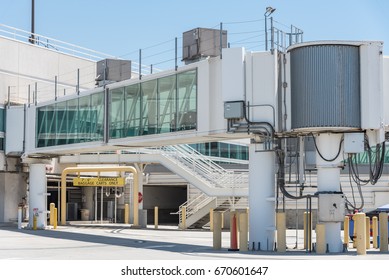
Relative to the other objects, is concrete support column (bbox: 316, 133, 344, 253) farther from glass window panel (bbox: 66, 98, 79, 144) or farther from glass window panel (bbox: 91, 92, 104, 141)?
glass window panel (bbox: 66, 98, 79, 144)

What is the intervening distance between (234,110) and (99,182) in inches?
818

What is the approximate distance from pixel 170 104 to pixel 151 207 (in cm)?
2737

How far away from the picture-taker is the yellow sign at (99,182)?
1625 inches

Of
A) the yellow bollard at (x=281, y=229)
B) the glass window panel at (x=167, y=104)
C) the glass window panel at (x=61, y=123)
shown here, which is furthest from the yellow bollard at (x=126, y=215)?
the yellow bollard at (x=281, y=229)

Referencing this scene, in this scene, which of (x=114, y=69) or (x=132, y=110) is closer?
(x=132, y=110)

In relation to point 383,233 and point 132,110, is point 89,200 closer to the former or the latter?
point 132,110

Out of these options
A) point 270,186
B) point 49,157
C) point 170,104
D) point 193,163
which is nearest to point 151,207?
point 193,163

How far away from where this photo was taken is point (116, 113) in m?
29.5

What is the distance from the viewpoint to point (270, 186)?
23.0 metres

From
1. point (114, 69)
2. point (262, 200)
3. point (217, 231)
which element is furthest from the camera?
point (114, 69)

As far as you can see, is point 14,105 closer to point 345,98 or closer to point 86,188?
point 86,188

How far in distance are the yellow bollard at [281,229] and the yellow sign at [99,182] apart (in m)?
21.0

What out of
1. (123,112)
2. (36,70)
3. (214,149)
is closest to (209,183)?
(123,112)

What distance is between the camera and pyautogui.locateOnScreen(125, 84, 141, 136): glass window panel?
28083 mm
